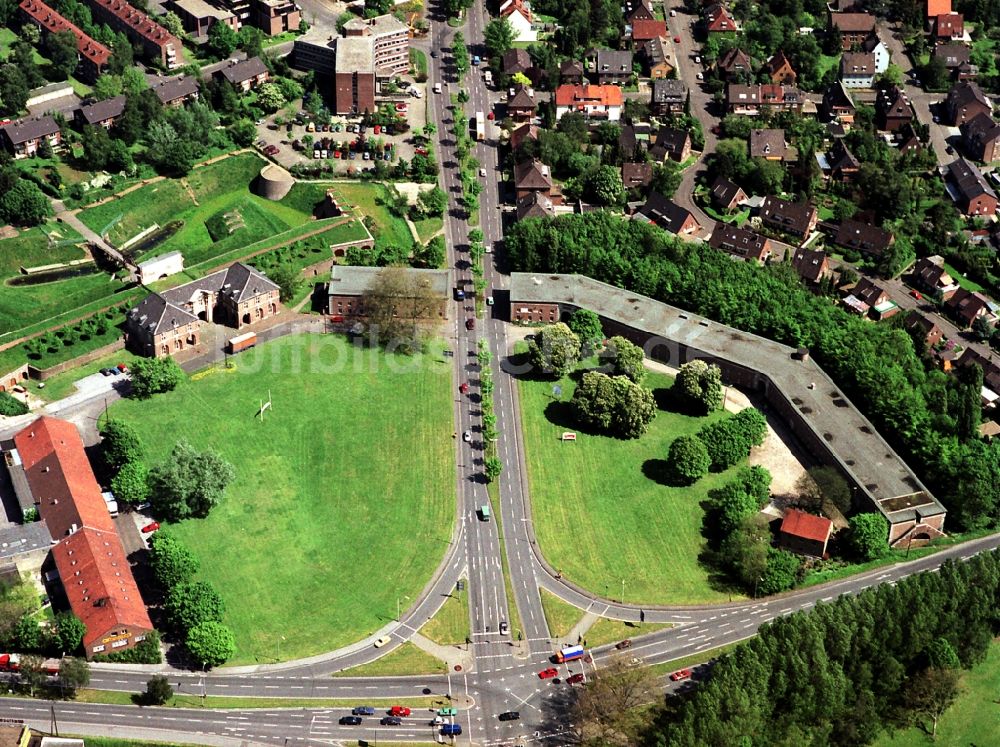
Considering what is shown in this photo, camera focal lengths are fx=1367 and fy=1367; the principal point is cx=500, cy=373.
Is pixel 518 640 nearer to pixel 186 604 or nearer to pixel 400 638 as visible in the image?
pixel 400 638

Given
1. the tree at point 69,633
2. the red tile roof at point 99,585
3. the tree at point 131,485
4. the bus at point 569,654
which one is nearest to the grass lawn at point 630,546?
the bus at point 569,654

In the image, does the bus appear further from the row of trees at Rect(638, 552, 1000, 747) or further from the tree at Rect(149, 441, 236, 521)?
the tree at Rect(149, 441, 236, 521)

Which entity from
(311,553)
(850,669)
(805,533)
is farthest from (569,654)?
(805,533)

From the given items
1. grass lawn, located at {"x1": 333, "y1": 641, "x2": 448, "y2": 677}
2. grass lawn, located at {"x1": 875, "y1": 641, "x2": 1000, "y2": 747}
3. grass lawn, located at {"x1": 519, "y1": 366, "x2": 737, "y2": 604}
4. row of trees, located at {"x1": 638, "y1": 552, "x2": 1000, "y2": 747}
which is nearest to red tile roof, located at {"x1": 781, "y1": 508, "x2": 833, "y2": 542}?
grass lawn, located at {"x1": 519, "y1": 366, "x2": 737, "y2": 604}

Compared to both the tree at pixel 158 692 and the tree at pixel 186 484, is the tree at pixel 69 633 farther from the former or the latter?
the tree at pixel 186 484

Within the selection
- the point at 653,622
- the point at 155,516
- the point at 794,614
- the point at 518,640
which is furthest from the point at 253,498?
the point at 794,614

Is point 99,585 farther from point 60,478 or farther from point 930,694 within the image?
point 930,694

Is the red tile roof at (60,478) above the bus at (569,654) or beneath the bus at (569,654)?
above
